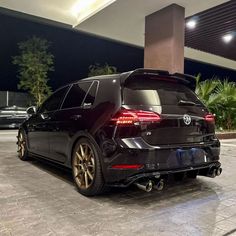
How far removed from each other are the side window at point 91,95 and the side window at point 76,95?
110 mm

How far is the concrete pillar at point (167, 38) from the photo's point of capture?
753 centimetres

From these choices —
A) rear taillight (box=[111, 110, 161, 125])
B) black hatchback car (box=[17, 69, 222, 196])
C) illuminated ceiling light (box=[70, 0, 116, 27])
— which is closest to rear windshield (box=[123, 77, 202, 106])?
black hatchback car (box=[17, 69, 222, 196])


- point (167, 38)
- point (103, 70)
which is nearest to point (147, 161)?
point (167, 38)

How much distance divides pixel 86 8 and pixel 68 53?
1012cm

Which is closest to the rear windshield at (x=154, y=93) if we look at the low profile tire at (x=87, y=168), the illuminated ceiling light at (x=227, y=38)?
the low profile tire at (x=87, y=168)

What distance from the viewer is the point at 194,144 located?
311 cm

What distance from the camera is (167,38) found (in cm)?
766

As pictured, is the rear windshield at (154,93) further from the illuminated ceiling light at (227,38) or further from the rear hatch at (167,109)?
the illuminated ceiling light at (227,38)

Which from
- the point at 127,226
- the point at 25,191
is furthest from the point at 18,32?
the point at 127,226

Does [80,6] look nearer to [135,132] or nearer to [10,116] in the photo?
[10,116]

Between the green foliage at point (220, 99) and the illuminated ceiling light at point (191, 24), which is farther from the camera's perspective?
the green foliage at point (220, 99)

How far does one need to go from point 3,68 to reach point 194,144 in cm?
1590

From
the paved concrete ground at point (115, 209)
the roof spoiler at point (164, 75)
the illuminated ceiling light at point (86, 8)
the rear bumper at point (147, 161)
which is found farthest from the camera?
the illuminated ceiling light at point (86, 8)

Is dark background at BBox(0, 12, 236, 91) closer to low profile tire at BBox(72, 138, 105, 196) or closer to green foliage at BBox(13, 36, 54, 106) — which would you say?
green foliage at BBox(13, 36, 54, 106)
